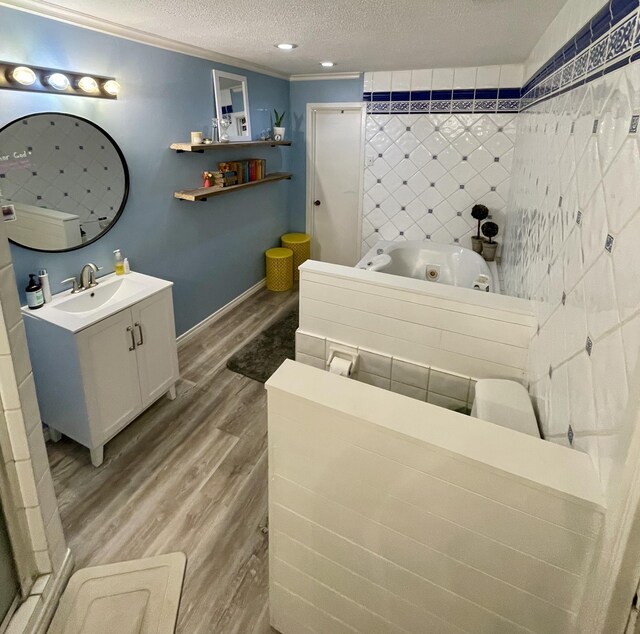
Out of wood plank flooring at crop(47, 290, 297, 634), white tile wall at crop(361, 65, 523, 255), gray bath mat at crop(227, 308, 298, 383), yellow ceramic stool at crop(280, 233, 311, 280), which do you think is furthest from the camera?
yellow ceramic stool at crop(280, 233, 311, 280)

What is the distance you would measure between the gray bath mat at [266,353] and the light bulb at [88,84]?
6.56 ft

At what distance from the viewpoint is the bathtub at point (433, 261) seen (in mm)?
3443

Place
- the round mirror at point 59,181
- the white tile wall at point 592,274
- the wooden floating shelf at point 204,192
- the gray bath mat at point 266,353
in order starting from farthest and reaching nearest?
the gray bath mat at point 266,353 → the wooden floating shelf at point 204,192 → the round mirror at point 59,181 → the white tile wall at point 592,274

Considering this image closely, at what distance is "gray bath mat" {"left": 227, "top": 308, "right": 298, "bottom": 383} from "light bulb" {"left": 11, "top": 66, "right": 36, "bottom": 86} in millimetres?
2107

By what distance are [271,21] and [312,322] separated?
157 cm

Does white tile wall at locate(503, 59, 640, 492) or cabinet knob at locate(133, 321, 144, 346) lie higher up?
white tile wall at locate(503, 59, 640, 492)

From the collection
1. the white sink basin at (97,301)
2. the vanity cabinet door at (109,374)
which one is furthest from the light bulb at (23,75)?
the vanity cabinet door at (109,374)

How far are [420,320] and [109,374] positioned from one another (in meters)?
1.71

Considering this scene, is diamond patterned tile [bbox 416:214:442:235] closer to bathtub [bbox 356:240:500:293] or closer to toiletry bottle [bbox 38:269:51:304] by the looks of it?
bathtub [bbox 356:240:500:293]

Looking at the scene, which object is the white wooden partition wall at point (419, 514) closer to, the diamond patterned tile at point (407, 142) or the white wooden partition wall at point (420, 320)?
the white wooden partition wall at point (420, 320)

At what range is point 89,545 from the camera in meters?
1.89

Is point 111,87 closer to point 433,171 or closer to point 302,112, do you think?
point 302,112

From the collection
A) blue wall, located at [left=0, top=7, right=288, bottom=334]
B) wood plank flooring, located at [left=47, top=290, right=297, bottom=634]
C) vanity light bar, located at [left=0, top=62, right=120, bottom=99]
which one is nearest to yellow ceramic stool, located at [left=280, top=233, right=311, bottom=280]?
blue wall, located at [left=0, top=7, right=288, bottom=334]

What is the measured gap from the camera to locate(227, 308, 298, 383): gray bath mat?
10.6 feet
